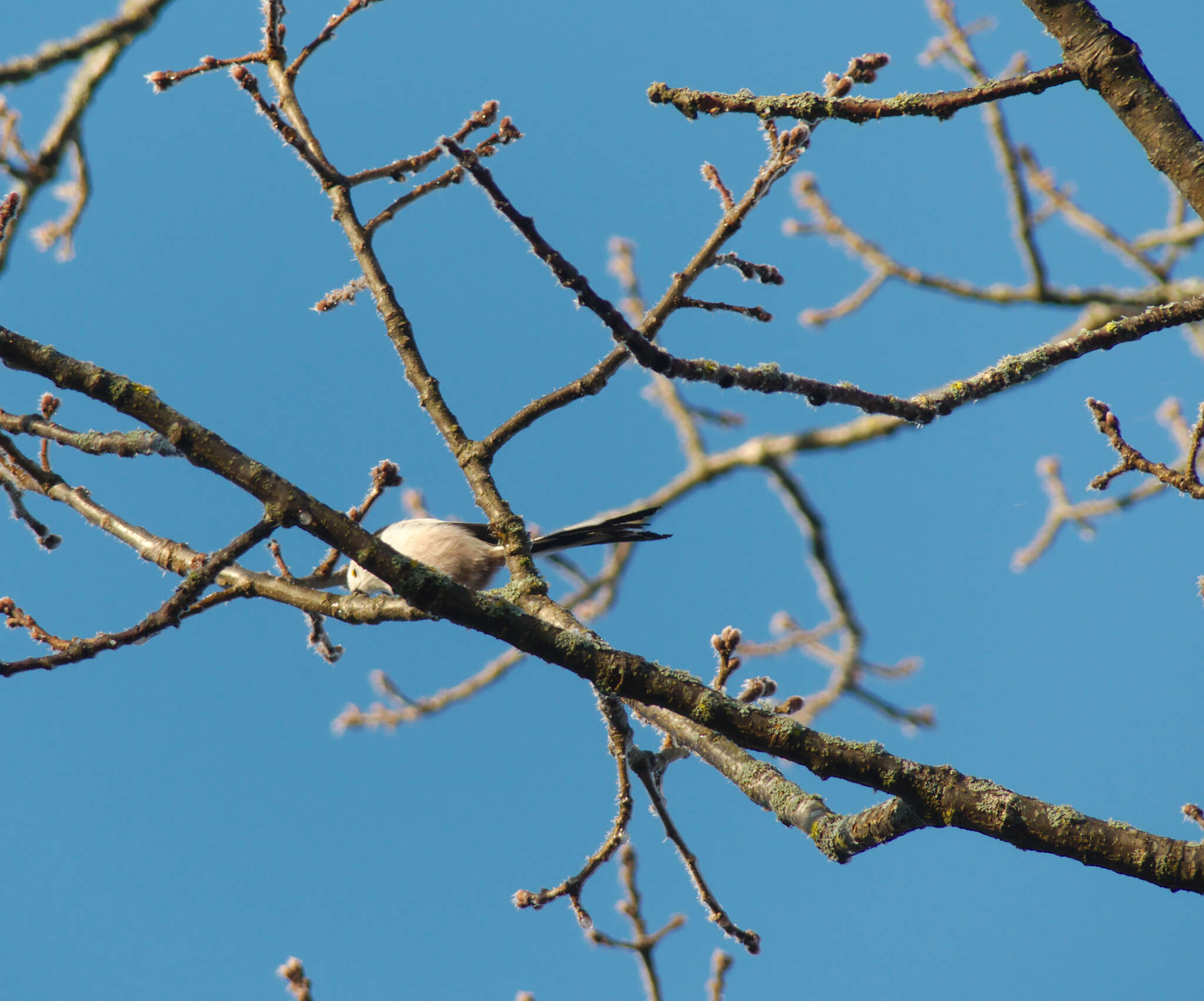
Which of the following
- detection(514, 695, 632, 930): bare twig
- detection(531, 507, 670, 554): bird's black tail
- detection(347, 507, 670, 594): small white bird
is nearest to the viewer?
detection(514, 695, 632, 930): bare twig

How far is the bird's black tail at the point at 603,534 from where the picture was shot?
3.10m

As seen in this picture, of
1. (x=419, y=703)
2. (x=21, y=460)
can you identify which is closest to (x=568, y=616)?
(x=21, y=460)

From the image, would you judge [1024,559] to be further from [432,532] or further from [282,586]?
[282,586]

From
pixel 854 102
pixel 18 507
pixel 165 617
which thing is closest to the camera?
pixel 165 617

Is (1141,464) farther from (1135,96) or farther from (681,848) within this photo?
(681,848)

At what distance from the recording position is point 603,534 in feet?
11.0

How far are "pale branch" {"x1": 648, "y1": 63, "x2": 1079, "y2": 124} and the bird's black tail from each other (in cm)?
119

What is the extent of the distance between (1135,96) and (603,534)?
1.99 meters

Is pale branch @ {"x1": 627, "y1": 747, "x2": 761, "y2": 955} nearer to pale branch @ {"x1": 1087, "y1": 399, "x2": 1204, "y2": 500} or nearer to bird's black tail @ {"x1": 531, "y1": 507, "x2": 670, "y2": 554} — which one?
bird's black tail @ {"x1": 531, "y1": 507, "x2": 670, "y2": 554}

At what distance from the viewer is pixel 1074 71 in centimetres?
211

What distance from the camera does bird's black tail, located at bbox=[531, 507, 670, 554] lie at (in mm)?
3104

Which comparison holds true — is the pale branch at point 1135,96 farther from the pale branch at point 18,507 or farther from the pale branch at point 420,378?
the pale branch at point 18,507

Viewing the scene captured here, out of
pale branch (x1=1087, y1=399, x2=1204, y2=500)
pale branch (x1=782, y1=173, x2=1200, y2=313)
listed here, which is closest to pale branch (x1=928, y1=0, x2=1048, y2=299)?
pale branch (x1=782, y1=173, x2=1200, y2=313)

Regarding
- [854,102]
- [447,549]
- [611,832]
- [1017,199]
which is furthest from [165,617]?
[1017,199]
